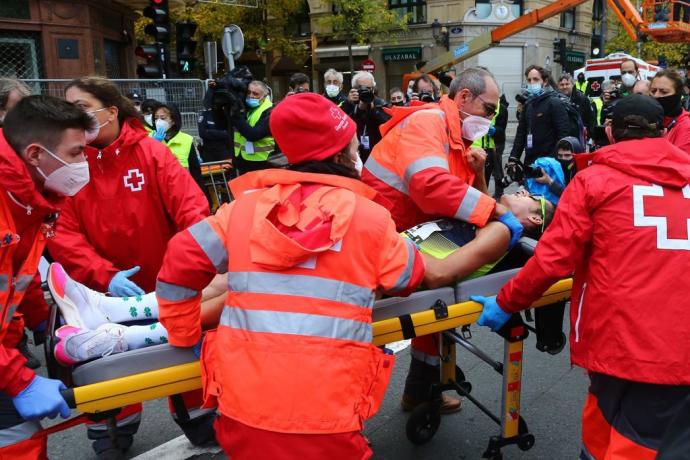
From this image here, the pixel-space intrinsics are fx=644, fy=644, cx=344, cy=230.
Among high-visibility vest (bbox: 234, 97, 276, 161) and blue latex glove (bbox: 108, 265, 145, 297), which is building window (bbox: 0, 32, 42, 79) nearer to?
high-visibility vest (bbox: 234, 97, 276, 161)

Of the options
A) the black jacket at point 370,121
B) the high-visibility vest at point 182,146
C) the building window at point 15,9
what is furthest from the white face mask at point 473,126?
the building window at point 15,9

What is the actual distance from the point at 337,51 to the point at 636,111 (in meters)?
29.8

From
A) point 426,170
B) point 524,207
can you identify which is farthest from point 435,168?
point 524,207

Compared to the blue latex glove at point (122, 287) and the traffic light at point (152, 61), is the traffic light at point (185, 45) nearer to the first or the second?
the traffic light at point (152, 61)

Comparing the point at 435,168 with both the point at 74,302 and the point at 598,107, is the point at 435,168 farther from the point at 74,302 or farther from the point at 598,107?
the point at 598,107

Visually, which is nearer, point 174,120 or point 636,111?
point 636,111

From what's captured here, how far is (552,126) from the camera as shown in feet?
23.8

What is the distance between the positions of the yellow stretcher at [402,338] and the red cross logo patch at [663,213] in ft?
2.41

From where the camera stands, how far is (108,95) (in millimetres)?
3121

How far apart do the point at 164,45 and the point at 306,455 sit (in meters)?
10.8

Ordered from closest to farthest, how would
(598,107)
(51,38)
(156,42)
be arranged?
(598,107) < (156,42) < (51,38)

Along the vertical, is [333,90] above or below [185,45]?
below

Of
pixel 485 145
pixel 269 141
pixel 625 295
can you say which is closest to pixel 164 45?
pixel 269 141

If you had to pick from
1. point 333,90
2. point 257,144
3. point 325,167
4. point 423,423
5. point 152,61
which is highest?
point 152,61
